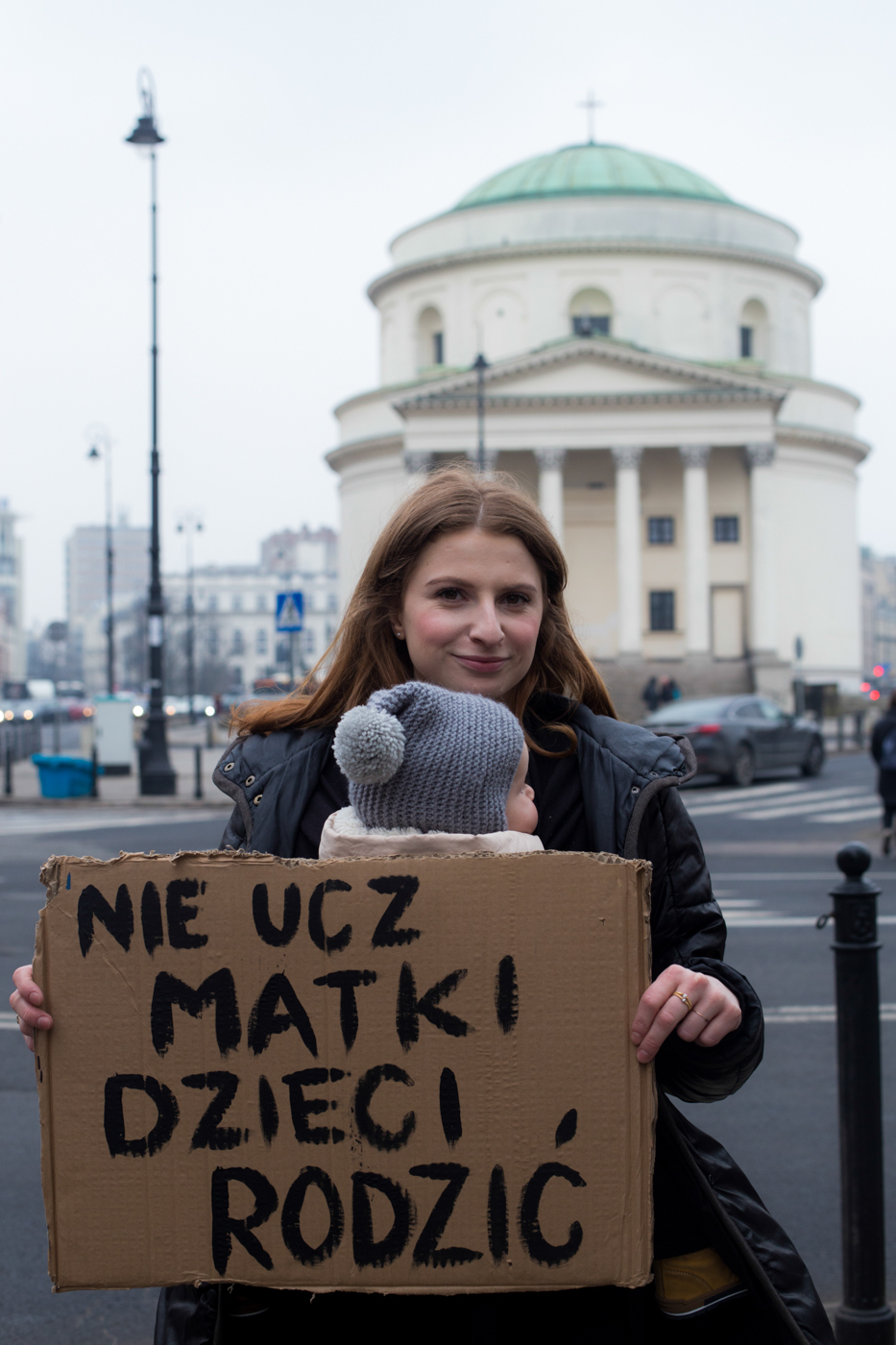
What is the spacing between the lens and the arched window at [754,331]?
6712 centimetres

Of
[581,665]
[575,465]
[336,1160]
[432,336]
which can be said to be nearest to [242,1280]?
[336,1160]

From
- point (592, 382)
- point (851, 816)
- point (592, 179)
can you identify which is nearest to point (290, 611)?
point (851, 816)

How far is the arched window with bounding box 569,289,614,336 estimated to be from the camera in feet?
213

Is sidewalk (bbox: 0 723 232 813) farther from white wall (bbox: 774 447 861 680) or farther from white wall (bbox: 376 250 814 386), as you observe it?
white wall (bbox: 774 447 861 680)

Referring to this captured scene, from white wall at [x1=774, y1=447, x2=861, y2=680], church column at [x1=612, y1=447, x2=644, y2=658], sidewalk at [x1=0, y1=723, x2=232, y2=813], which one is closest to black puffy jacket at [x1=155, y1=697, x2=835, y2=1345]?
sidewalk at [x1=0, y1=723, x2=232, y2=813]

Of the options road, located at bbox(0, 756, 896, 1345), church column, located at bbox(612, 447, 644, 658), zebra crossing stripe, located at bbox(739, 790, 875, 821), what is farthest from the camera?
church column, located at bbox(612, 447, 644, 658)

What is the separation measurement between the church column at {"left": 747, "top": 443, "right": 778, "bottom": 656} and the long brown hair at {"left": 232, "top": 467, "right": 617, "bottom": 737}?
2287 inches

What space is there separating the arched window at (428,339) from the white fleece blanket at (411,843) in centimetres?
6819

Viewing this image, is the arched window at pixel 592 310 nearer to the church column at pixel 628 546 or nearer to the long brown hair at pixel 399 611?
the church column at pixel 628 546

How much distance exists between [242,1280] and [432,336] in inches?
2735

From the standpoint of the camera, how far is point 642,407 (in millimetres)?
58844

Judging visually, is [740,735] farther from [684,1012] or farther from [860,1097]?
[684,1012]

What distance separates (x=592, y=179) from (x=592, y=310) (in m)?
7.02

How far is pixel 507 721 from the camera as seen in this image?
214cm
